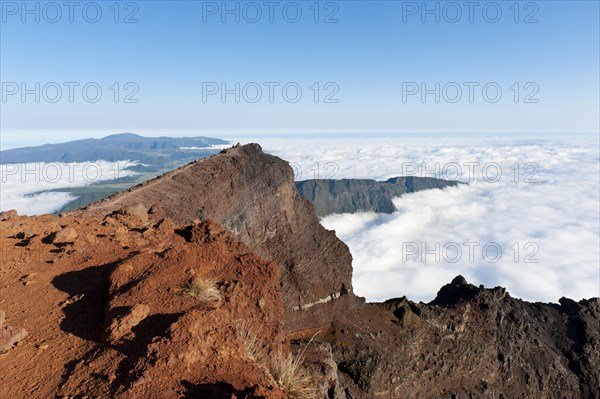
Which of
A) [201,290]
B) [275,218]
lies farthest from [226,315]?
[275,218]

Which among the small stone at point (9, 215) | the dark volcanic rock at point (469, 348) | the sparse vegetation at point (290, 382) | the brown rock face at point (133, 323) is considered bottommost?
the dark volcanic rock at point (469, 348)

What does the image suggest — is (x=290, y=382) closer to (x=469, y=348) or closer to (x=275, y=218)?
(x=275, y=218)

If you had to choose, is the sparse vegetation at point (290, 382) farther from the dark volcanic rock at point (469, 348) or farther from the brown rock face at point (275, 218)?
the brown rock face at point (275, 218)

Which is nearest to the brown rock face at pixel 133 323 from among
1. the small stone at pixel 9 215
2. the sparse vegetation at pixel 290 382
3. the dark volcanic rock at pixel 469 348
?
the sparse vegetation at pixel 290 382

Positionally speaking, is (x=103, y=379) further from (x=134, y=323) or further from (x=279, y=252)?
(x=279, y=252)

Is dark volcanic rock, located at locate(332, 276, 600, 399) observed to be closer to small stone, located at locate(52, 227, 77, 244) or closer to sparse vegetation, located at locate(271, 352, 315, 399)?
small stone, located at locate(52, 227, 77, 244)

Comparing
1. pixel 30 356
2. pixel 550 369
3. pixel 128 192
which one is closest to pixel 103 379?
pixel 30 356
